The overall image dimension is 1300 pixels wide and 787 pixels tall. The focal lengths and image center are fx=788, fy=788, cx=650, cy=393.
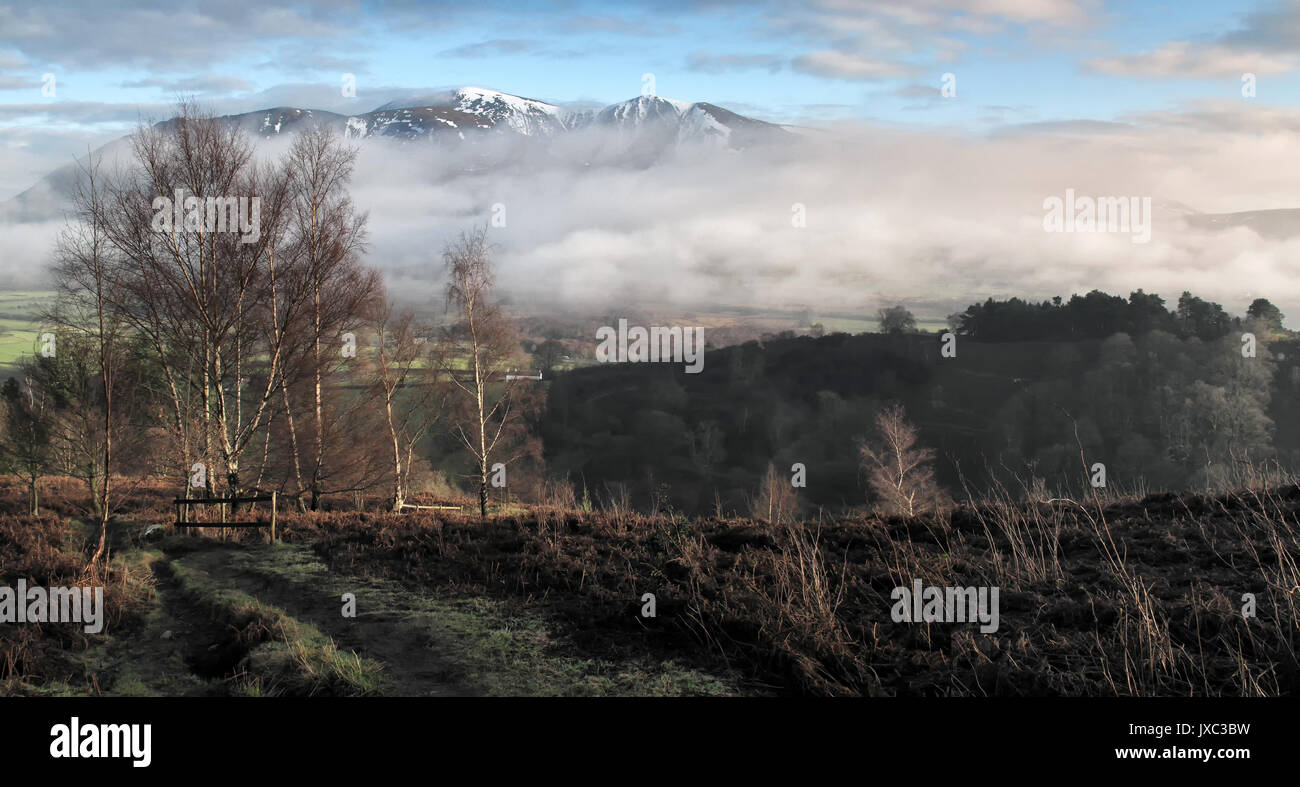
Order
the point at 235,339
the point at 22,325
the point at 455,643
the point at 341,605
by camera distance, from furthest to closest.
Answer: the point at 22,325 < the point at 235,339 < the point at 341,605 < the point at 455,643

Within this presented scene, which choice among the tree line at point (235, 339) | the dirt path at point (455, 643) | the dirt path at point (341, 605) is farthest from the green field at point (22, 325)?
the dirt path at point (455, 643)

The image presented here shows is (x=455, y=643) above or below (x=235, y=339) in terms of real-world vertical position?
below

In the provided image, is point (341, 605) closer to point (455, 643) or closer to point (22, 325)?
point (455, 643)

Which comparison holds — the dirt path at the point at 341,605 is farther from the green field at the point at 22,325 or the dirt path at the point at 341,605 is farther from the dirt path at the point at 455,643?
the green field at the point at 22,325

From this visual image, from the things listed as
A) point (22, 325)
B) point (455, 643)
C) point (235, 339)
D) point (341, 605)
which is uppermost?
point (22, 325)

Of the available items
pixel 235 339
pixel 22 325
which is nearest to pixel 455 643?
pixel 235 339

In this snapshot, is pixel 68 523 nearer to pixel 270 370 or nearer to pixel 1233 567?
pixel 270 370

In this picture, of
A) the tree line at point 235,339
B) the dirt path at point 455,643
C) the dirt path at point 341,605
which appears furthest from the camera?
the tree line at point 235,339

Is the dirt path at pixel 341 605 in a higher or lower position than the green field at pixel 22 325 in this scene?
lower

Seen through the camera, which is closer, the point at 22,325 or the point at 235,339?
the point at 235,339

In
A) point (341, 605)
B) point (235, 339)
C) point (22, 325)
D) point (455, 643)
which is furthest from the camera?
point (22, 325)

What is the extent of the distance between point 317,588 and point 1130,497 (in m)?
11.0
